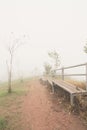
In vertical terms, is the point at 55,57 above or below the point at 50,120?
above

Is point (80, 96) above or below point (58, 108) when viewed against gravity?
above

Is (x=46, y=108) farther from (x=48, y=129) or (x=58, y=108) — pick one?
(x=48, y=129)

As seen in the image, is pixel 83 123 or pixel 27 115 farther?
pixel 27 115

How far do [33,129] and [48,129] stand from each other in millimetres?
424

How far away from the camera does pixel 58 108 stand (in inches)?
291

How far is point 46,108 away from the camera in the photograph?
767 cm

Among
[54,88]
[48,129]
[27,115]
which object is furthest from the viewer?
[54,88]

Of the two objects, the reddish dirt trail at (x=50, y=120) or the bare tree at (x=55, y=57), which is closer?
the reddish dirt trail at (x=50, y=120)

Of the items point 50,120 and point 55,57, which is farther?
point 55,57

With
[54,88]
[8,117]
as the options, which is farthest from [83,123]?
[54,88]

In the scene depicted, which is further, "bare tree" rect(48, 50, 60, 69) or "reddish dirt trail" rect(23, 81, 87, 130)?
"bare tree" rect(48, 50, 60, 69)

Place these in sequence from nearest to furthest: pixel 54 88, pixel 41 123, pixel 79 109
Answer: pixel 41 123, pixel 79 109, pixel 54 88

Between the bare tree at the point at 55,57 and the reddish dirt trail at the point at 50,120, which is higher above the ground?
the bare tree at the point at 55,57

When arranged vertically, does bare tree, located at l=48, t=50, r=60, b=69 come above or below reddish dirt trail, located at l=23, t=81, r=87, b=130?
above
